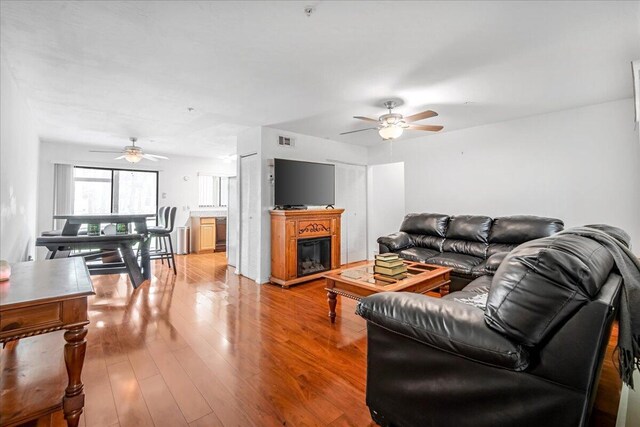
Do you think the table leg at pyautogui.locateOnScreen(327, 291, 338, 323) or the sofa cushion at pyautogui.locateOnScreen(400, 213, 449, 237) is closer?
the table leg at pyautogui.locateOnScreen(327, 291, 338, 323)

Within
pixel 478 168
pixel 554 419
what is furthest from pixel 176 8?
pixel 478 168

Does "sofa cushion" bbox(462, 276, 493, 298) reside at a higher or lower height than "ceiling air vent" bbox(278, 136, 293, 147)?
lower

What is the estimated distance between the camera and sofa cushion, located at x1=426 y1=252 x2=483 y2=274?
338 centimetres

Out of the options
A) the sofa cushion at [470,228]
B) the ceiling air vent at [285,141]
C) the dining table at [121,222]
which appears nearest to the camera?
the dining table at [121,222]

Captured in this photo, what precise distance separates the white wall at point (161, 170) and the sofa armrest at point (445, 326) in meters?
6.65

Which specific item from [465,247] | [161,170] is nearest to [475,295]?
[465,247]

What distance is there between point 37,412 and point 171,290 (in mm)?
2380

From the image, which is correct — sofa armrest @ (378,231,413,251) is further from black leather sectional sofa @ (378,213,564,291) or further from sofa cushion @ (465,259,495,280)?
sofa cushion @ (465,259,495,280)

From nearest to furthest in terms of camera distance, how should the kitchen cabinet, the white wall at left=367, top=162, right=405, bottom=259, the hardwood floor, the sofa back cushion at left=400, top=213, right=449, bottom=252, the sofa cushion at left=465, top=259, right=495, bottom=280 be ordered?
the hardwood floor → the sofa cushion at left=465, top=259, right=495, bottom=280 → the sofa back cushion at left=400, top=213, right=449, bottom=252 → the white wall at left=367, top=162, right=405, bottom=259 → the kitchen cabinet

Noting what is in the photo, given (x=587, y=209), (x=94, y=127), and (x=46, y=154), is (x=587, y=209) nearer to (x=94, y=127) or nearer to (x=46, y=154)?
(x=94, y=127)

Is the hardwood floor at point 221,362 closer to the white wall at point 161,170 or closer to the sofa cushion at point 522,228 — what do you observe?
the sofa cushion at point 522,228

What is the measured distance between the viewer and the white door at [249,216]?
14.5ft

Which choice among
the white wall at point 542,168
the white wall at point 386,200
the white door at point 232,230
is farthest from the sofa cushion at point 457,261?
the white door at point 232,230

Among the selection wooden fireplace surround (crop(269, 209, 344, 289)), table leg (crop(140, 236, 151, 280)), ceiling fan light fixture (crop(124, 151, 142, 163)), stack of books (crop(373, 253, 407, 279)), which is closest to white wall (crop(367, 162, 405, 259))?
wooden fireplace surround (crop(269, 209, 344, 289))
